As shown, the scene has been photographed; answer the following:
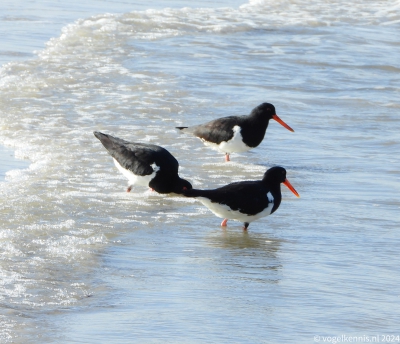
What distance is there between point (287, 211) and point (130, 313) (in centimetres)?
292

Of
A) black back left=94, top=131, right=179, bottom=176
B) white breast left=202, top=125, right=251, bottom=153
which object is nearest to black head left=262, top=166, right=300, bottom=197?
black back left=94, top=131, right=179, bottom=176

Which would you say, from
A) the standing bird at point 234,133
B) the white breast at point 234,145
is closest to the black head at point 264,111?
the standing bird at point 234,133

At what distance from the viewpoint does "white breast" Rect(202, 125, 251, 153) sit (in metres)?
9.20

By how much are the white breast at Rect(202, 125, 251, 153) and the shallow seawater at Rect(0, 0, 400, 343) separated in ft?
0.54

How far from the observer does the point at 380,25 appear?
20000 mm

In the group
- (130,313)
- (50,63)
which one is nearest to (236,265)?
(130,313)

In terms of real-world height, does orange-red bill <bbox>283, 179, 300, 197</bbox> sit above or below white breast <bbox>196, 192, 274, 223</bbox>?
below

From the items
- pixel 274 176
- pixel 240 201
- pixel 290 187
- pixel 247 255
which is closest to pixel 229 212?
pixel 240 201

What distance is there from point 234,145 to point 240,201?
243 centimetres

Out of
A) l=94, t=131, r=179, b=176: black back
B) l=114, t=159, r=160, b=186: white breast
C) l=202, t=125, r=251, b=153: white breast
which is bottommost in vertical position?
l=202, t=125, r=251, b=153: white breast

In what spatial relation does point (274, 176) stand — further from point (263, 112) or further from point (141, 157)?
point (263, 112)

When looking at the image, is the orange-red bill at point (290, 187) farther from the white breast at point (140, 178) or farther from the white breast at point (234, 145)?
the white breast at point (234, 145)

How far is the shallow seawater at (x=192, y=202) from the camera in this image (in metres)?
4.91

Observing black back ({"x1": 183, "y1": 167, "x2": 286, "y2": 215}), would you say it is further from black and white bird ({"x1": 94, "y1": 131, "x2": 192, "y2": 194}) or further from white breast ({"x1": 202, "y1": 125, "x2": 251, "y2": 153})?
white breast ({"x1": 202, "y1": 125, "x2": 251, "y2": 153})
